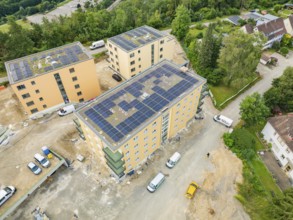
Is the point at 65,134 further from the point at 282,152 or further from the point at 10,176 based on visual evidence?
the point at 282,152

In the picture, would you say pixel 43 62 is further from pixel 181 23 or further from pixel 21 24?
pixel 21 24

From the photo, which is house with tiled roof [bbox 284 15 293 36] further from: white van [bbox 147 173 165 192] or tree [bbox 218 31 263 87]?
white van [bbox 147 173 165 192]

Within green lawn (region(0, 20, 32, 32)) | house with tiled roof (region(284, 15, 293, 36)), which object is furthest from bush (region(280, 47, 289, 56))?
green lawn (region(0, 20, 32, 32))

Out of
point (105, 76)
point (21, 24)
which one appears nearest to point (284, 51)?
point (105, 76)

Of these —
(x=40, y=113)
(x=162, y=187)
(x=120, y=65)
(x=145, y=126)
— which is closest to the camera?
(x=145, y=126)

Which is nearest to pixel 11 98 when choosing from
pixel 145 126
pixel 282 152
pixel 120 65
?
pixel 120 65

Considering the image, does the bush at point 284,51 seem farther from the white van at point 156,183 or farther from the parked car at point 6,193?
the parked car at point 6,193

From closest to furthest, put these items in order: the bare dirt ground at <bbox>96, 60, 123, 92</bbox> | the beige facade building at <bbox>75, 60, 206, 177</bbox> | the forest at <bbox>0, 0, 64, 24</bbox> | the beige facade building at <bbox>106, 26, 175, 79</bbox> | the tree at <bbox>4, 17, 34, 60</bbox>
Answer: the beige facade building at <bbox>75, 60, 206, 177</bbox> → the beige facade building at <bbox>106, 26, 175, 79</bbox> → the tree at <bbox>4, 17, 34, 60</bbox> → the bare dirt ground at <bbox>96, 60, 123, 92</bbox> → the forest at <bbox>0, 0, 64, 24</bbox>
